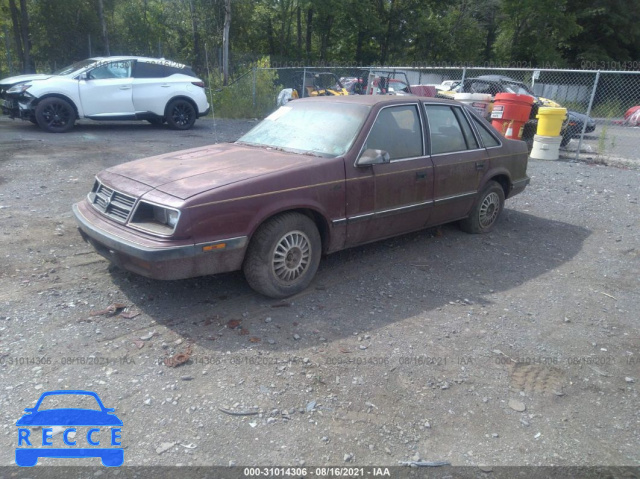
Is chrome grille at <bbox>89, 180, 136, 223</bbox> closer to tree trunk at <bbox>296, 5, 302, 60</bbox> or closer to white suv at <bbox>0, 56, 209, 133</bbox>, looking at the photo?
white suv at <bbox>0, 56, 209, 133</bbox>

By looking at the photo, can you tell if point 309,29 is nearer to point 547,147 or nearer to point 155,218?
point 547,147

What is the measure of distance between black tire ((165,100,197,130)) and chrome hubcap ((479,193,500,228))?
373 inches

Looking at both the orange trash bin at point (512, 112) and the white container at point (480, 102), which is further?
the white container at point (480, 102)

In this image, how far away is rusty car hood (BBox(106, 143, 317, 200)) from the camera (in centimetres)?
416

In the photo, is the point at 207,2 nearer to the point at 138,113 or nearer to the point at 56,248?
the point at 138,113

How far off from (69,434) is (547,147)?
37.8 feet

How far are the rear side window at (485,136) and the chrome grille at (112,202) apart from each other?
4.06 m

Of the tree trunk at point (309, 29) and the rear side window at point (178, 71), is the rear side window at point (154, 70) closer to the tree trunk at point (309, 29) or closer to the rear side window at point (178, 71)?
the rear side window at point (178, 71)

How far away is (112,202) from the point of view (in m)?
4.38

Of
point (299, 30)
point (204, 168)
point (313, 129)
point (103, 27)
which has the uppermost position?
point (299, 30)

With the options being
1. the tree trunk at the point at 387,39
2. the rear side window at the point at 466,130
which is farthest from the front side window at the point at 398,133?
the tree trunk at the point at 387,39

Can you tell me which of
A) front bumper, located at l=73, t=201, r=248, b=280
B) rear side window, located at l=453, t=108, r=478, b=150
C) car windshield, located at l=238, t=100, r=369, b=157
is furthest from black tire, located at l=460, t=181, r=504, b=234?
front bumper, located at l=73, t=201, r=248, b=280

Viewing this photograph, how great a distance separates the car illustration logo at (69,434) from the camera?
2.81 m

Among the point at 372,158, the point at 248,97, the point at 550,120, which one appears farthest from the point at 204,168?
the point at 248,97
